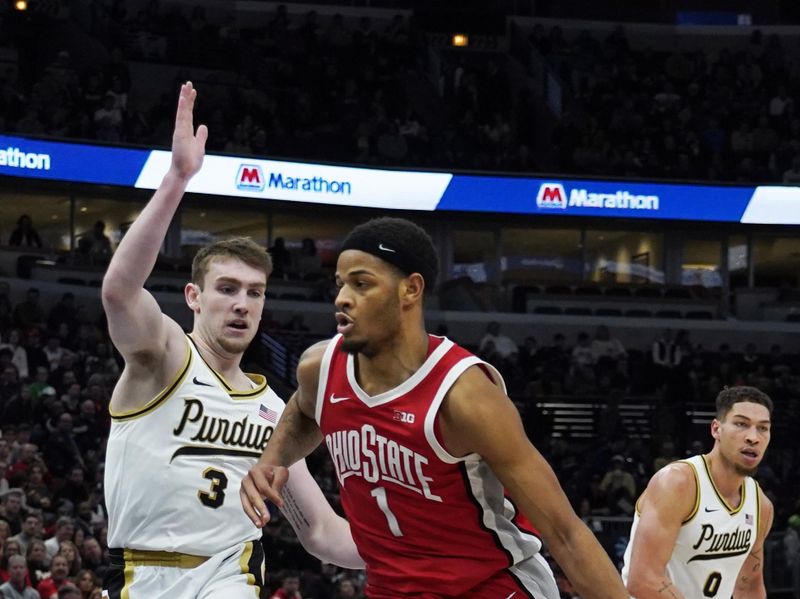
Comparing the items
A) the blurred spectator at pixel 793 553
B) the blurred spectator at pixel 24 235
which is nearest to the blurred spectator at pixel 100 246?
the blurred spectator at pixel 24 235

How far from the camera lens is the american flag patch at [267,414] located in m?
5.70

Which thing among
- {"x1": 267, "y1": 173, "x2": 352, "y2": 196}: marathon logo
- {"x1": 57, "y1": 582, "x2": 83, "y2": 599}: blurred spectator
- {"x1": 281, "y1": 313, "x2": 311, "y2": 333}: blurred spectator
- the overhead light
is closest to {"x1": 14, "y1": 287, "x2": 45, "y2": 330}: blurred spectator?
{"x1": 281, "y1": 313, "x2": 311, "y2": 333}: blurred spectator

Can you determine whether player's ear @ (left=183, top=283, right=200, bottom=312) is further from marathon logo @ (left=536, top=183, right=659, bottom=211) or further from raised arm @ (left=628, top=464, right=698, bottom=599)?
marathon logo @ (left=536, top=183, right=659, bottom=211)

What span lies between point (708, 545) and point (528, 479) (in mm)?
3698

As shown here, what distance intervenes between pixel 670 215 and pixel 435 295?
517 centimetres

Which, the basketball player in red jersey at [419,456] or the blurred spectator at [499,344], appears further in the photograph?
the blurred spectator at [499,344]

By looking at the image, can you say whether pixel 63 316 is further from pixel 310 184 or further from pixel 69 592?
pixel 69 592

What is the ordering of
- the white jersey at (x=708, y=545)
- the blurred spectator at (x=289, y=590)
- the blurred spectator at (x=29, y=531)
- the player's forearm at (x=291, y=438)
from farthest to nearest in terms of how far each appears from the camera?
the blurred spectator at (x=289, y=590) → the blurred spectator at (x=29, y=531) → the white jersey at (x=708, y=545) → the player's forearm at (x=291, y=438)

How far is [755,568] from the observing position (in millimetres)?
7891

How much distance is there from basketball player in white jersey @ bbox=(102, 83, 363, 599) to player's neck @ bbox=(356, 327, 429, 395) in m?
1.19

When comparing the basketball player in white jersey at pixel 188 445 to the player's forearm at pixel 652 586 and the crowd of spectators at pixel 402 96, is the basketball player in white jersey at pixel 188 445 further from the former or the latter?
the crowd of spectators at pixel 402 96

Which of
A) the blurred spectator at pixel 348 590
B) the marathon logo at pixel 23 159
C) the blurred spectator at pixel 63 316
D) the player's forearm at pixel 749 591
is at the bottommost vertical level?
the blurred spectator at pixel 348 590

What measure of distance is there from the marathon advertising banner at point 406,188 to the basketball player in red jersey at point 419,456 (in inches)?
786

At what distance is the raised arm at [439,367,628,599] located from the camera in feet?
13.3
